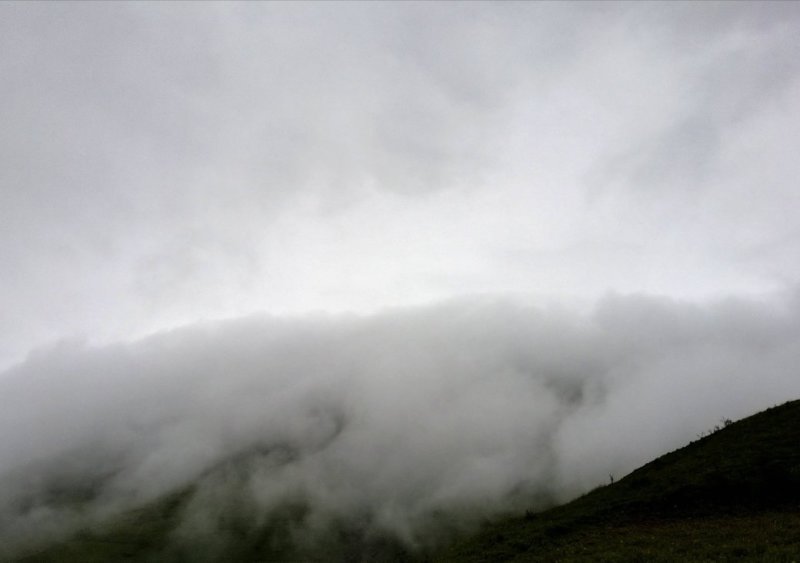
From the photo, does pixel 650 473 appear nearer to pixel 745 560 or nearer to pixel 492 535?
pixel 492 535

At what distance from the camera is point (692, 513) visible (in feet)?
118

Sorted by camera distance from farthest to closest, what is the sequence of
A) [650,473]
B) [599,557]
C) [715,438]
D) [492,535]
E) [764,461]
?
[715,438], [650,473], [492,535], [764,461], [599,557]

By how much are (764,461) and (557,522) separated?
17.0 m

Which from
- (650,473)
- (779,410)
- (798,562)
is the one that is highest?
(779,410)

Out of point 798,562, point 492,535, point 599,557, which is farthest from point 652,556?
point 492,535

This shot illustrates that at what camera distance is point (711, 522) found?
33.2 m

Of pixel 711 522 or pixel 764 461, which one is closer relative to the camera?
pixel 711 522

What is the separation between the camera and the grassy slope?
2719 cm

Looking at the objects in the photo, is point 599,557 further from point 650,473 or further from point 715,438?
point 715,438

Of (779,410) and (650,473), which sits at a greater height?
(779,410)

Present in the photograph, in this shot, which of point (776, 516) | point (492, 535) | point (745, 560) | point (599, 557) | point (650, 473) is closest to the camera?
point (745, 560)

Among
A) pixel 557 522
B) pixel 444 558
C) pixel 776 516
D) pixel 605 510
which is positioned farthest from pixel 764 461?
pixel 444 558

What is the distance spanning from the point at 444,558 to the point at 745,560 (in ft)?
77.8

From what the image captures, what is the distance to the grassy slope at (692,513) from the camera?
27.2 metres
